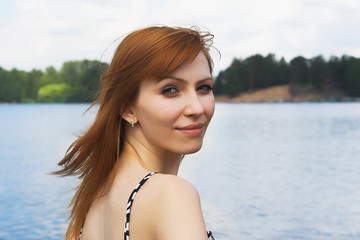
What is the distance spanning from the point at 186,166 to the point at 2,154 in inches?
544

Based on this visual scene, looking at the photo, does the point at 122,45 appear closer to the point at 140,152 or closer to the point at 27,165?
Result: the point at 140,152

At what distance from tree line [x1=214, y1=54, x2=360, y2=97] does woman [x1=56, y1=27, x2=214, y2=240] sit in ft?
348

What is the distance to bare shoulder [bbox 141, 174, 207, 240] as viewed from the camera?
5.08 ft

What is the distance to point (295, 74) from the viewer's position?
109 metres

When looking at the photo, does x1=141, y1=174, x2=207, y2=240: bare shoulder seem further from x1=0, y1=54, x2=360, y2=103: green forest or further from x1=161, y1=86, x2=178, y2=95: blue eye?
x1=0, y1=54, x2=360, y2=103: green forest

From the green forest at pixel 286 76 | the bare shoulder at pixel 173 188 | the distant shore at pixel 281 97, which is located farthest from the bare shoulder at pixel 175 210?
the distant shore at pixel 281 97

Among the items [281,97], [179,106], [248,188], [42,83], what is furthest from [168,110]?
[42,83]

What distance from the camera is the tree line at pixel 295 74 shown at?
105469 millimetres

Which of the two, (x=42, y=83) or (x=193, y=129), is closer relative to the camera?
(x=193, y=129)

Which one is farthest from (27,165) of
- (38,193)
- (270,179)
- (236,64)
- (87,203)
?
(236,64)

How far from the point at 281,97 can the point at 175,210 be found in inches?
4972

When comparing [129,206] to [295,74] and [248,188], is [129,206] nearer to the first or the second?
[248,188]

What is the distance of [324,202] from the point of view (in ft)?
68.8

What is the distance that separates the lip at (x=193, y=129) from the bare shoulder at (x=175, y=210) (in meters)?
0.28
